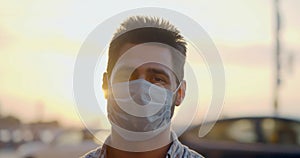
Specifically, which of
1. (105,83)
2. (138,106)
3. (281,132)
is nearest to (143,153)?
(138,106)

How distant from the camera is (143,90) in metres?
2.10

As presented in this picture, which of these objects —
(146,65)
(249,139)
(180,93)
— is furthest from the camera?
(249,139)

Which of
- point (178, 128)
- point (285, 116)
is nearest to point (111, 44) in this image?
point (178, 128)

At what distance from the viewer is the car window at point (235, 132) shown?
506 centimetres

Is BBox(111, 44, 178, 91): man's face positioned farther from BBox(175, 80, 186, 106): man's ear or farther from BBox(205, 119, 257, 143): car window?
BBox(205, 119, 257, 143): car window

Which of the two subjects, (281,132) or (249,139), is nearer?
(249,139)

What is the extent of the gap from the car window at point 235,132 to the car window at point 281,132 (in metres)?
0.12

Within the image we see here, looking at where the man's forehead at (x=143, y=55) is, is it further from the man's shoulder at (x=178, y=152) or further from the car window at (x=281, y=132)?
the car window at (x=281, y=132)

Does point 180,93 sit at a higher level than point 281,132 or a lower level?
higher

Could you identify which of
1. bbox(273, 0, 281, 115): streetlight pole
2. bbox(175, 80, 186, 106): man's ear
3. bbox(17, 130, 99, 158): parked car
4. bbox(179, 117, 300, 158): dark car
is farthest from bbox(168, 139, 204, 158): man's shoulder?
bbox(273, 0, 281, 115): streetlight pole

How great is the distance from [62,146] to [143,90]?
10.5ft

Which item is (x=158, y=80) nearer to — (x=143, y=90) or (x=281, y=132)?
(x=143, y=90)

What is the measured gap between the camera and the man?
207 centimetres

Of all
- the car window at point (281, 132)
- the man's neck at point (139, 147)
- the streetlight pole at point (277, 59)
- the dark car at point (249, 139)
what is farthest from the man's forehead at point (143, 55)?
the streetlight pole at point (277, 59)
